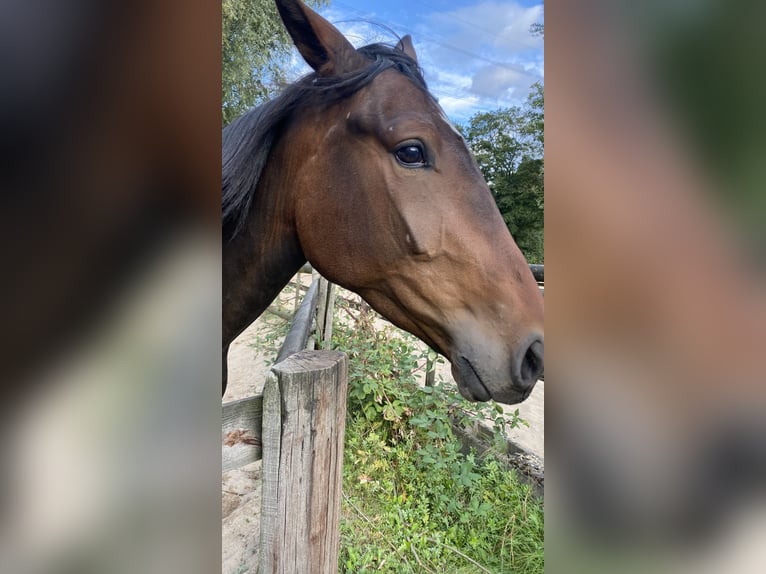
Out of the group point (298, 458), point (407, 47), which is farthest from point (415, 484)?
point (407, 47)

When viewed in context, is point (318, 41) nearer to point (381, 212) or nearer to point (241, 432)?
point (381, 212)

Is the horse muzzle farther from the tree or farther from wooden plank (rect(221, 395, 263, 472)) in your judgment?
the tree

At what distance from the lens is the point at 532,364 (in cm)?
60

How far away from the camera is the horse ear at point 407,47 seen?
72 cm

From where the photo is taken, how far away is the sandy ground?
3.29ft

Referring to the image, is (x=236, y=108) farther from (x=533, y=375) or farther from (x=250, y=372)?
(x=250, y=372)

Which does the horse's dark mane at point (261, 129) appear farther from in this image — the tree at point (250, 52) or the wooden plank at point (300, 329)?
the wooden plank at point (300, 329)

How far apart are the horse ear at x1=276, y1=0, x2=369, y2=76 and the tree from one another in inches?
2.1
